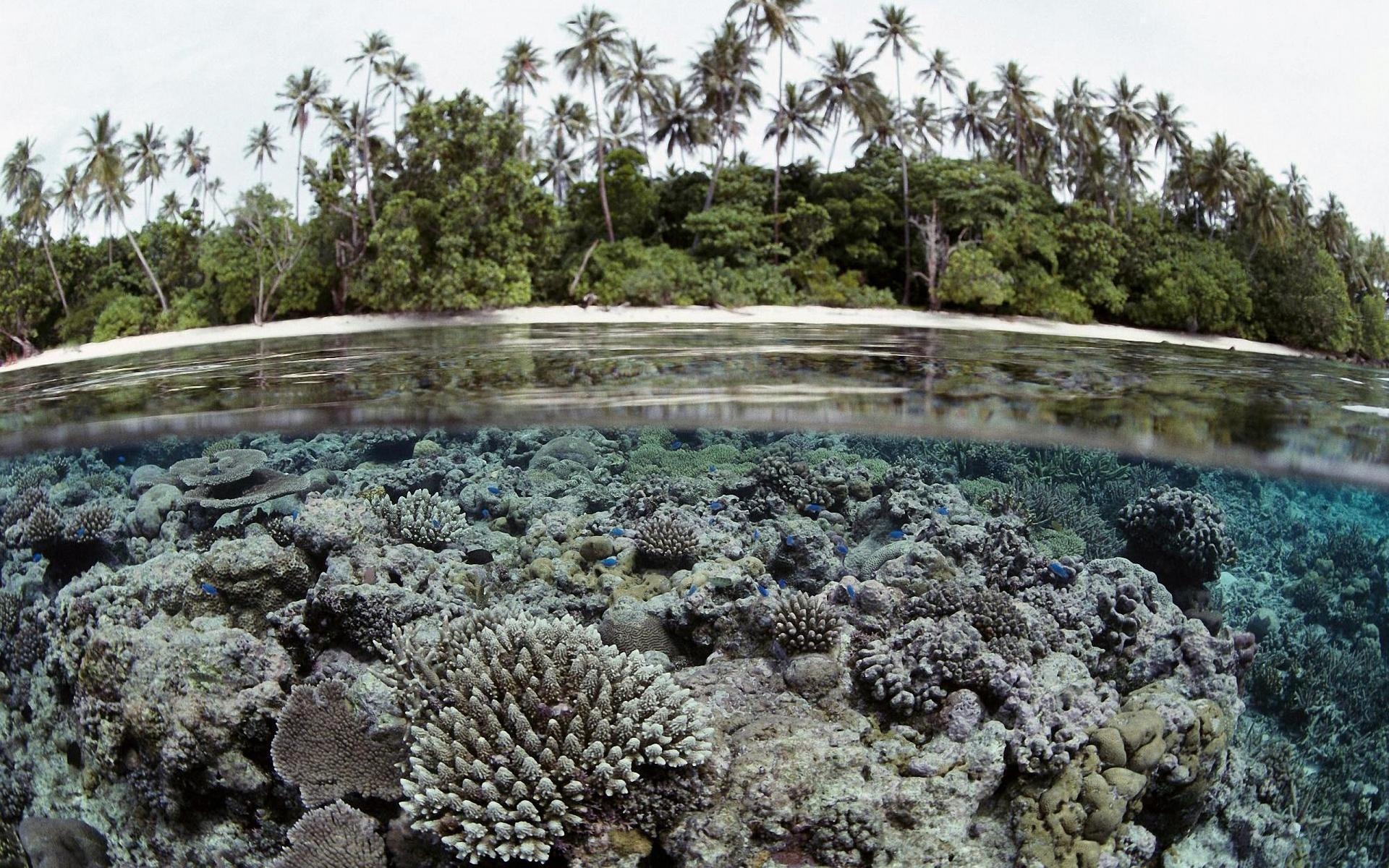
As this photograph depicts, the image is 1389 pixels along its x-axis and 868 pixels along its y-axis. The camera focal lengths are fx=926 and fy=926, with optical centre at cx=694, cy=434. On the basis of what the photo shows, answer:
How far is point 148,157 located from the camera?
15875mm

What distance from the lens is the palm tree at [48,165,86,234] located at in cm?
1473

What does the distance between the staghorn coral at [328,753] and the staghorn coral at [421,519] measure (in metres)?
2.42

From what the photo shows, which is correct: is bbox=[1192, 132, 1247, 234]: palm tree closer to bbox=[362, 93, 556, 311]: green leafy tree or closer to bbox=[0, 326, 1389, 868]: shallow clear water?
bbox=[0, 326, 1389, 868]: shallow clear water

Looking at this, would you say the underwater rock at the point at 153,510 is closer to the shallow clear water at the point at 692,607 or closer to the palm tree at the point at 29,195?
the shallow clear water at the point at 692,607

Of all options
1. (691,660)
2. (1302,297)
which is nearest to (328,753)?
(691,660)

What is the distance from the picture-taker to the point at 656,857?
6.04m

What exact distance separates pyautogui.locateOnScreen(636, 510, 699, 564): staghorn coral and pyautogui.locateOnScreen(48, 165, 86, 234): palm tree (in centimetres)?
1214

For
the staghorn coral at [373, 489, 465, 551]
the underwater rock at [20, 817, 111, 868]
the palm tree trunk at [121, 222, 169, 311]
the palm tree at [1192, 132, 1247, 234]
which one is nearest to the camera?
the underwater rock at [20, 817, 111, 868]

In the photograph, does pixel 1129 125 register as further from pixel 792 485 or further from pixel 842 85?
pixel 792 485

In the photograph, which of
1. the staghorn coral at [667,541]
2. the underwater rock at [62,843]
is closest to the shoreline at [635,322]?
the underwater rock at [62,843]

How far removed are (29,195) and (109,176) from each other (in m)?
1.19

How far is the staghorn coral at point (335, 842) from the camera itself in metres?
6.13

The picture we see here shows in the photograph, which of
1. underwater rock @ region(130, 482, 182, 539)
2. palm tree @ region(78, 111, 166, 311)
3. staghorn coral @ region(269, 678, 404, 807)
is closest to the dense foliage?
palm tree @ region(78, 111, 166, 311)

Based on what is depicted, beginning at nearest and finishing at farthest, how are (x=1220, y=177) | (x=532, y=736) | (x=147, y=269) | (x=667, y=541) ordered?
(x=532, y=736)
(x=667, y=541)
(x=147, y=269)
(x=1220, y=177)
